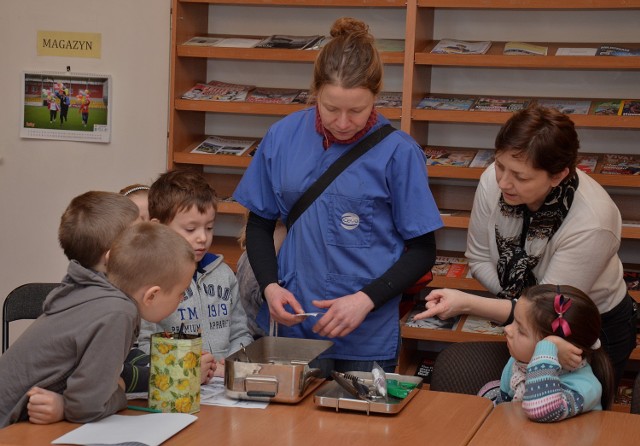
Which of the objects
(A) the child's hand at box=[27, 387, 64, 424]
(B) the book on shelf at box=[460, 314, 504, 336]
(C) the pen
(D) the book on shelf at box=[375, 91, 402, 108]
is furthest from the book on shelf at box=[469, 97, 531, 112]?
(A) the child's hand at box=[27, 387, 64, 424]

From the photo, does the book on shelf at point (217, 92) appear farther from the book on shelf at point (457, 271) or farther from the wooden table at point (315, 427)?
the wooden table at point (315, 427)

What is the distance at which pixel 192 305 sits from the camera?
2523 mm

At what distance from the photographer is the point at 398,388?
2.19 meters

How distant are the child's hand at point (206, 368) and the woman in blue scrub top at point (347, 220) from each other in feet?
0.76

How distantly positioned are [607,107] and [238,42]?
66.6 inches

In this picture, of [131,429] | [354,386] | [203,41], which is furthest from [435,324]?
[131,429]

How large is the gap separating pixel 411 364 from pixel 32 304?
71.2 inches

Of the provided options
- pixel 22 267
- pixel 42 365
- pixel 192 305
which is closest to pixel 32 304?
pixel 192 305

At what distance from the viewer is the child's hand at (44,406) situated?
188cm

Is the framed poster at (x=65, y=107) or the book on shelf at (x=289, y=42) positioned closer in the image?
the book on shelf at (x=289, y=42)

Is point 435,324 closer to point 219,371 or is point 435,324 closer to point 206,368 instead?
point 219,371

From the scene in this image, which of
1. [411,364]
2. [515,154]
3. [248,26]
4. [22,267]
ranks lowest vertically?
[411,364]

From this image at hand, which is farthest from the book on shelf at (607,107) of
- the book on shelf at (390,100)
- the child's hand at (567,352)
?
the child's hand at (567,352)

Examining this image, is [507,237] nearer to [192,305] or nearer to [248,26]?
[192,305]
